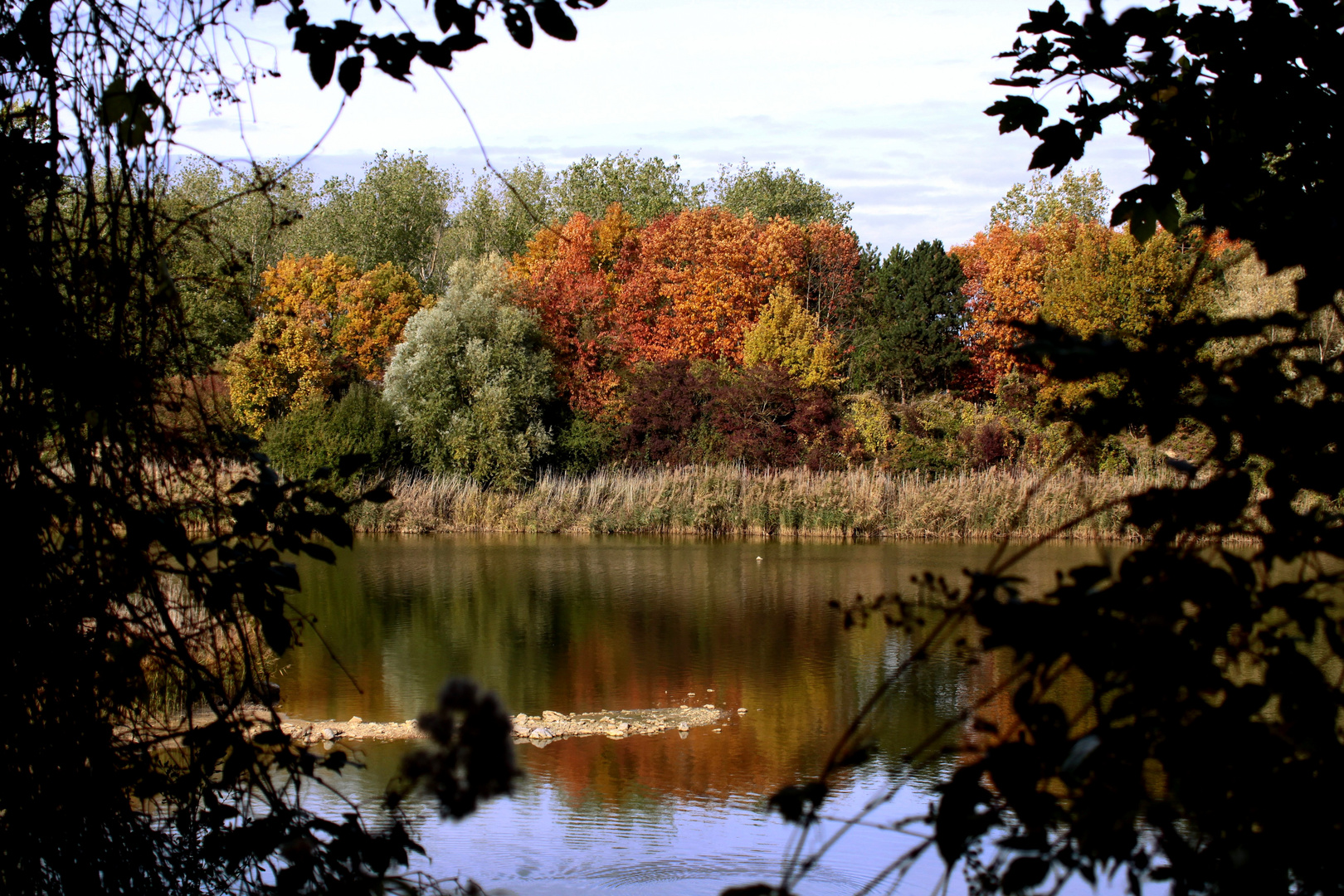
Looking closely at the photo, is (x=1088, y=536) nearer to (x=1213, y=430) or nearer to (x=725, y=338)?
(x=725, y=338)

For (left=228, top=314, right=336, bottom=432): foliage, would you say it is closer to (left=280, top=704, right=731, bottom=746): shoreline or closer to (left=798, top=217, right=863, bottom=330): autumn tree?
(left=798, top=217, right=863, bottom=330): autumn tree

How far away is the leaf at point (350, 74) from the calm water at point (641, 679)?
1225 millimetres

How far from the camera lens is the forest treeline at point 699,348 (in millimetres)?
20781

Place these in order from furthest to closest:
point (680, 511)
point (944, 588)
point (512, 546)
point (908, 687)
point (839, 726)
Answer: point (680, 511) < point (512, 546) < point (908, 687) < point (839, 726) < point (944, 588)

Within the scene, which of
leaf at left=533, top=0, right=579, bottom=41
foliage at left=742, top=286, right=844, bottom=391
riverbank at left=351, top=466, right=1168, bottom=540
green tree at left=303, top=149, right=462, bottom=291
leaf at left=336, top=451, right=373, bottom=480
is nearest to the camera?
leaf at left=533, top=0, right=579, bottom=41

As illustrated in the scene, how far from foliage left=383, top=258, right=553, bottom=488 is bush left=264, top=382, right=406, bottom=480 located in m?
0.49

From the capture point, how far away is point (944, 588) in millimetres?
1356

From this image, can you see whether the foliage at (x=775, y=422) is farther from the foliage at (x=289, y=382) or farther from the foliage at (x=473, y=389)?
the foliage at (x=289, y=382)

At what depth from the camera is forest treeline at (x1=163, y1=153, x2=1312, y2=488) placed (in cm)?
2078

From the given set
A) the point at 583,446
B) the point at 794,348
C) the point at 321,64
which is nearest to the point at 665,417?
the point at 583,446

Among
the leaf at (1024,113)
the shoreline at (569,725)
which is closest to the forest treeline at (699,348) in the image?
the shoreline at (569,725)

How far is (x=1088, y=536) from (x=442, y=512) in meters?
9.72

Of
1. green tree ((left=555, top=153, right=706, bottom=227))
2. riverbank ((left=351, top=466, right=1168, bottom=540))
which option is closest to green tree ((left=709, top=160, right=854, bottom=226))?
green tree ((left=555, top=153, right=706, bottom=227))

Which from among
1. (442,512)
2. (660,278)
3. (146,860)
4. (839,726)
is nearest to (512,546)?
(442,512)
